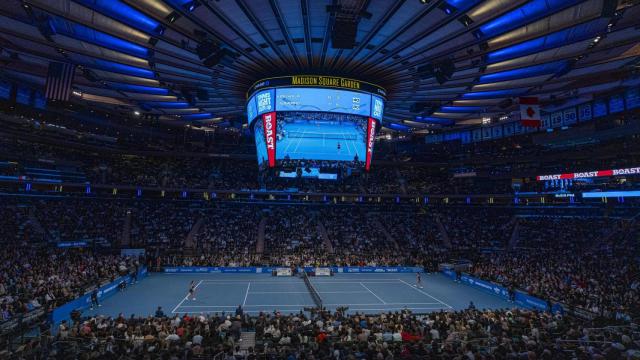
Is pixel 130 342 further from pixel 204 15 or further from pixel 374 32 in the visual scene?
pixel 374 32

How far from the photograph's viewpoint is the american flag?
861 inches

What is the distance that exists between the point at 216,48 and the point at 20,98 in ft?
109

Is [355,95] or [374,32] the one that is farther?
[355,95]

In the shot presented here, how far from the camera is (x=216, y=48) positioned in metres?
18.7

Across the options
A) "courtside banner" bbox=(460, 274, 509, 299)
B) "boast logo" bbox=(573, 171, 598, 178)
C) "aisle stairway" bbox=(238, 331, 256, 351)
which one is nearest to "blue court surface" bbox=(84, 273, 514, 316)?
"courtside banner" bbox=(460, 274, 509, 299)

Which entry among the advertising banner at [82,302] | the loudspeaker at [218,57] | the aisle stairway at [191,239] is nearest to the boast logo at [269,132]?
the loudspeaker at [218,57]

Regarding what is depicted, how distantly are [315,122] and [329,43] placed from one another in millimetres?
6340

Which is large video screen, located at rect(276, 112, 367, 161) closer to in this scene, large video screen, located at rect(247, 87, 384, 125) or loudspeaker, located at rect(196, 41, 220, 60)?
large video screen, located at rect(247, 87, 384, 125)

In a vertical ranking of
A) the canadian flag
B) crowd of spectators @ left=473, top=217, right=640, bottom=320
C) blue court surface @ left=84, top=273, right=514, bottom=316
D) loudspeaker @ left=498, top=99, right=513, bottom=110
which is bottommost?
blue court surface @ left=84, top=273, right=514, bottom=316

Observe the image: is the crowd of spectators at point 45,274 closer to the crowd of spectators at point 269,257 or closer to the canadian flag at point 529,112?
the crowd of spectators at point 269,257

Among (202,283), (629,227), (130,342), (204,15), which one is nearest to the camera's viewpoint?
(130,342)

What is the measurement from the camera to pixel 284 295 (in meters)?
31.0

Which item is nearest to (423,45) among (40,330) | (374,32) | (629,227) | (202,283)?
(374,32)

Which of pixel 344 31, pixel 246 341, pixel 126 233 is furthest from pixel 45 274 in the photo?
pixel 344 31
